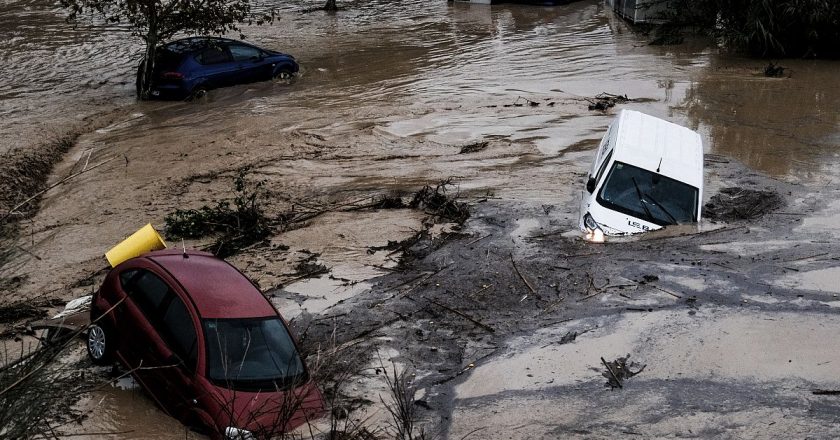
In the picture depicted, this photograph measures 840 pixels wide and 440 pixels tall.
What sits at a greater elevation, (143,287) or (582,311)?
(143,287)

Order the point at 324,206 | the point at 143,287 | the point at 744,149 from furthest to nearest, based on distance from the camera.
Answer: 1. the point at 744,149
2. the point at 324,206
3. the point at 143,287

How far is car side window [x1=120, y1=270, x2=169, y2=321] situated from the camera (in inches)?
344

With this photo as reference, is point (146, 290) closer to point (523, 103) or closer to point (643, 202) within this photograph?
point (643, 202)

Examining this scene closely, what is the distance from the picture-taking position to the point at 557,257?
39.9 ft

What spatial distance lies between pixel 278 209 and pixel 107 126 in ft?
22.0

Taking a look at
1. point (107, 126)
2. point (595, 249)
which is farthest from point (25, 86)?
point (595, 249)

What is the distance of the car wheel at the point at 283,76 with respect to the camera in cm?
2318

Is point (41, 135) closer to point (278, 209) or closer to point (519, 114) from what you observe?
point (278, 209)

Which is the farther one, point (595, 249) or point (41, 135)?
point (41, 135)

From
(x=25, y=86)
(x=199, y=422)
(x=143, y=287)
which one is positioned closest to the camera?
(x=199, y=422)

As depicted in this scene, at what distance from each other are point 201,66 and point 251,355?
14.3 m

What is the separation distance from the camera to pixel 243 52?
22516 mm

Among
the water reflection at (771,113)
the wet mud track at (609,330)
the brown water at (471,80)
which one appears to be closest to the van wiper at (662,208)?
the wet mud track at (609,330)

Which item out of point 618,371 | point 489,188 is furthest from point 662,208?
point 618,371
